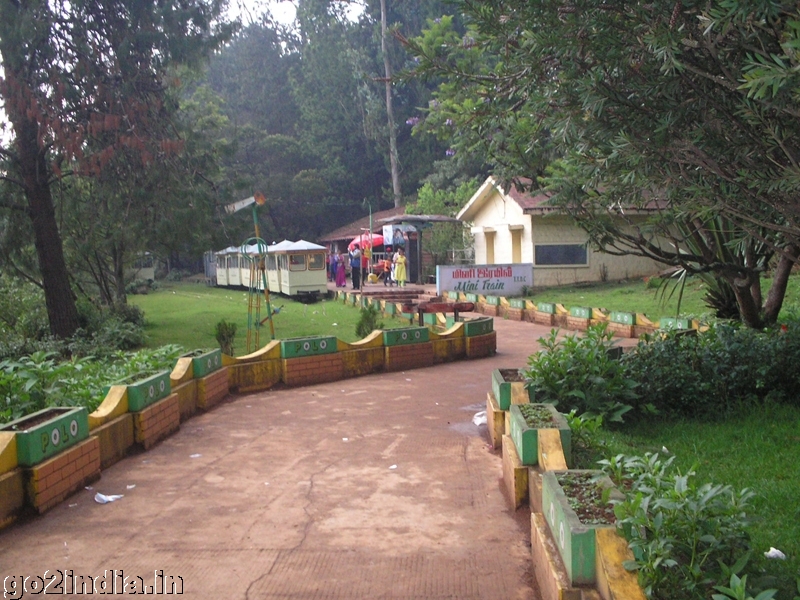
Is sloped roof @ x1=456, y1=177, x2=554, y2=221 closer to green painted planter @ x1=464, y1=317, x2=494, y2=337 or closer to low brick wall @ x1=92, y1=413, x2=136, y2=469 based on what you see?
green painted planter @ x1=464, y1=317, x2=494, y2=337

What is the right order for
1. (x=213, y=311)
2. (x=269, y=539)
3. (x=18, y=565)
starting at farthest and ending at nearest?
(x=213, y=311) → (x=269, y=539) → (x=18, y=565)

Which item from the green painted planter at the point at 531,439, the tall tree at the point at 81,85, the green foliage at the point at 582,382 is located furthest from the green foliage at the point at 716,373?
the tall tree at the point at 81,85

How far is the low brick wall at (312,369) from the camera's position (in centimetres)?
1005

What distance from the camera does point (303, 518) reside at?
5090mm

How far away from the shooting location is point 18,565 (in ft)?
14.0

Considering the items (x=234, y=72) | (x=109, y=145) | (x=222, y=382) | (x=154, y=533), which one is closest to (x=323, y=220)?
(x=234, y=72)

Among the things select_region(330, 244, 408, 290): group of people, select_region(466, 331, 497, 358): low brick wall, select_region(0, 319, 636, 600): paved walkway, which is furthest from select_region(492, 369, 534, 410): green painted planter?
select_region(330, 244, 408, 290): group of people

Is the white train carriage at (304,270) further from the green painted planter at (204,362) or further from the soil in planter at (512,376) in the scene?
the soil in planter at (512,376)

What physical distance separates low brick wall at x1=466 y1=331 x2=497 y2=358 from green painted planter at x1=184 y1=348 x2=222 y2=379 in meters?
4.70

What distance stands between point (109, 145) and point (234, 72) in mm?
51708

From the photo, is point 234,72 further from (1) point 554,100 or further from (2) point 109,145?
(1) point 554,100

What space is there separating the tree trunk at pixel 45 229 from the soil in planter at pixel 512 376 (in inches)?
433

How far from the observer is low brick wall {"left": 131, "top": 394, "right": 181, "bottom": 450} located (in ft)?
22.1

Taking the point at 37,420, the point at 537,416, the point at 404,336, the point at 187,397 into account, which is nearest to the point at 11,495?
the point at 37,420
